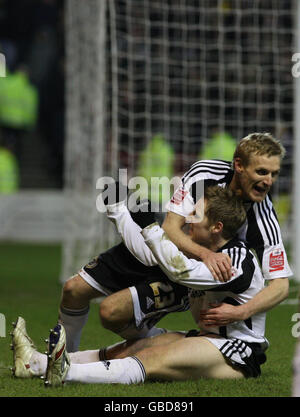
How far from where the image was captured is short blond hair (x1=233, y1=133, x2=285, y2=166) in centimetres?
413

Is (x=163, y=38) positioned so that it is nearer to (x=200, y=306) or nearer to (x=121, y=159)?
(x=121, y=159)

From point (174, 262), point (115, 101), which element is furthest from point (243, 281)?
point (115, 101)

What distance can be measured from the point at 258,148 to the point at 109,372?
1.24m

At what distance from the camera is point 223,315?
12.8ft

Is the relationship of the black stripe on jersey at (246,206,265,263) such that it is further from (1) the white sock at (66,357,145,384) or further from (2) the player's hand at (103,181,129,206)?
(1) the white sock at (66,357,145,384)

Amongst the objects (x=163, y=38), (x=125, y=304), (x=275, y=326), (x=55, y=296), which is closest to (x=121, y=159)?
(x=163, y=38)

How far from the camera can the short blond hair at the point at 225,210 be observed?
13.1ft

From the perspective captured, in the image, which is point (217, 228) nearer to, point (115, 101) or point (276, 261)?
point (276, 261)

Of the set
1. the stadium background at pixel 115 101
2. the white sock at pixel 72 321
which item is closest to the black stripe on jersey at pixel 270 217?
the stadium background at pixel 115 101

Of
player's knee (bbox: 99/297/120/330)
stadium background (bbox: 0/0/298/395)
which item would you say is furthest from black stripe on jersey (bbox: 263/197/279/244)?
stadium background (bbox: 0/0/298/395)

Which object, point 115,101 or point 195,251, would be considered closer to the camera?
point 195,251

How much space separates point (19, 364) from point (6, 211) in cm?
1062

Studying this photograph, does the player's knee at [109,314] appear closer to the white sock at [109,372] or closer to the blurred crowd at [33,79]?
the white sock at [109,372]

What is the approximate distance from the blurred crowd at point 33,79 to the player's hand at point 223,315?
1260 centimetres
